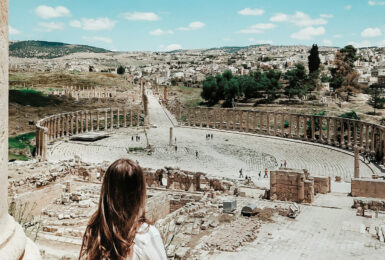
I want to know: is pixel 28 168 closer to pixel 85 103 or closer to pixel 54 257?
pixel 54 257

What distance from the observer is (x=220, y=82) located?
277 ft

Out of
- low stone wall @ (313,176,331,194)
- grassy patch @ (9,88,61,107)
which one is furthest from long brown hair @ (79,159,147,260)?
grassy patch @ (9,88,61,107)

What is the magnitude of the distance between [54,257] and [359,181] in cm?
1935

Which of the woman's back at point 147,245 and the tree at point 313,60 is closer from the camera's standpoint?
the woman's back at point 147,245

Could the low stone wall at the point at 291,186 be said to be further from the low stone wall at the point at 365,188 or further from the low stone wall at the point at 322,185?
the low stone wall at the point at 322,185

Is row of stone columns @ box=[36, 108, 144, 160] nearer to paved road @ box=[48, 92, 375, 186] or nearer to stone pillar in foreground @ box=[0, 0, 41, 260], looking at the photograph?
paved road @ box=[48, 92, 375, 186]

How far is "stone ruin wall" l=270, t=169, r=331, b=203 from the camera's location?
72.9 ft

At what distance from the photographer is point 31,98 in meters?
72.4

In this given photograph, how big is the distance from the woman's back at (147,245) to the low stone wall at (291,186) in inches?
782

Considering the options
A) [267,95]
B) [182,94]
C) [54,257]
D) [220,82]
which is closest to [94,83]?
[182,94]

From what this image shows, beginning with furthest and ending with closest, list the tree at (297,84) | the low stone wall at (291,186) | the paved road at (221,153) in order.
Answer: the tree at (297,84) → the paved road at (221,153) → the low stone wall at (291,186)

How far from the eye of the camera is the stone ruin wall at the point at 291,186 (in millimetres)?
22211

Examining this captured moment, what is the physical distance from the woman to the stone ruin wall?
19.9 metres

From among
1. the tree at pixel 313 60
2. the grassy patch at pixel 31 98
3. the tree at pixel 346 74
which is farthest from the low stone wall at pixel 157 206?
the tree at pixel 313 60
